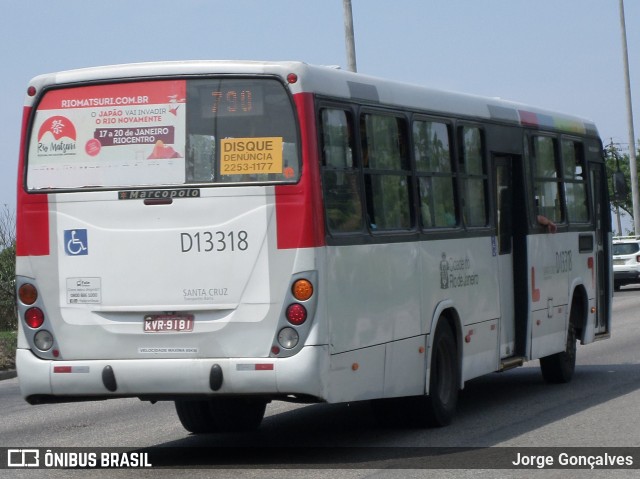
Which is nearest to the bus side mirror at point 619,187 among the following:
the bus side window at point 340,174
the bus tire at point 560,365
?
the bus tire at point 560,365

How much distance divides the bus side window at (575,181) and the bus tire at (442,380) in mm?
4206

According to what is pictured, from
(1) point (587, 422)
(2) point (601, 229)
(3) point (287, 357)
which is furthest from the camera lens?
(2) point (601, 229)

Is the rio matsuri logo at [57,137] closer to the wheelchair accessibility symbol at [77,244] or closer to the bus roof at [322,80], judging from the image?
the bus roof at [322,80]

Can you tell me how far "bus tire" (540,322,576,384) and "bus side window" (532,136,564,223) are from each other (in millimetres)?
1471

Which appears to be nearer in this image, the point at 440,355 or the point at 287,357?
the point at 287,357

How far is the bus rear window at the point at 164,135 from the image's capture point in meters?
10.1

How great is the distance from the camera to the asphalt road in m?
10.2

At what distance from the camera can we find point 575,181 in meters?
16.6

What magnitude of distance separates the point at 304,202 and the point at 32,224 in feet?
6.98

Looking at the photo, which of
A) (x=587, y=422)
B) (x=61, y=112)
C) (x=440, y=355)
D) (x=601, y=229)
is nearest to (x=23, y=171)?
(x=61, y=112)

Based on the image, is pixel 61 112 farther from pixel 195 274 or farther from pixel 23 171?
pixel 195 274

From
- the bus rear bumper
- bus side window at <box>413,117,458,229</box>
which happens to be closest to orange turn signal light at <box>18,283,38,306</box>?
the bus rear bumper

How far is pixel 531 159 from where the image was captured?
15.2 m

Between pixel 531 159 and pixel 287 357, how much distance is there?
20.0 ft
